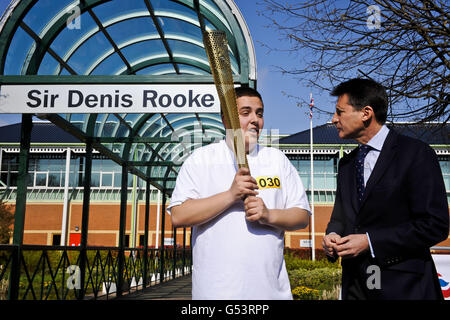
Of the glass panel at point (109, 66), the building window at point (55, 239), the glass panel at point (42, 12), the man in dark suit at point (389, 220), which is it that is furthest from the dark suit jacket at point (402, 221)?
the building window at point (55, 239)

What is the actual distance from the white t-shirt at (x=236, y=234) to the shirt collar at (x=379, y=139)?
45 centimetres

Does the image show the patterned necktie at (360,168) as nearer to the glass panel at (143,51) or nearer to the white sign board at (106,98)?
the white sign board at (106,98)

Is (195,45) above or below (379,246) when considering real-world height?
above

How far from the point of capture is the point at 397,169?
2.06 metres

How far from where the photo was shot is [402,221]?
6.61ft

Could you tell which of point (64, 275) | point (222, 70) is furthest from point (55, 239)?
point (222, 70)

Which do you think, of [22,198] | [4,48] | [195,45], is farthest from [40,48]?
[195,45]

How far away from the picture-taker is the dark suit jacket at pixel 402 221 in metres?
1.93

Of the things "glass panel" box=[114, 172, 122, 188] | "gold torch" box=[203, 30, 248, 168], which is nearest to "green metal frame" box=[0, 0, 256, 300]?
"gold torch" box=[203, 30, 248, 168]
